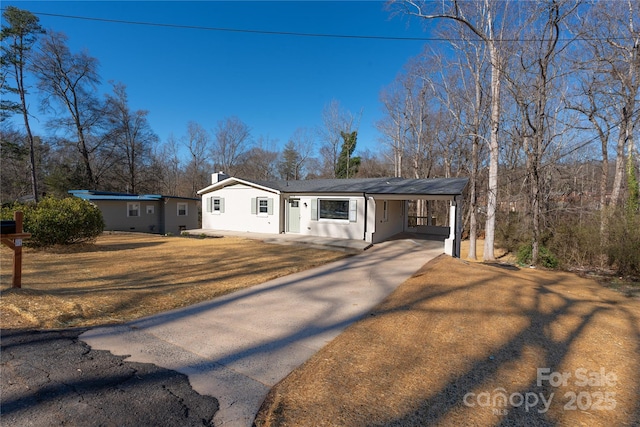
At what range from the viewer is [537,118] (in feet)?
38.4

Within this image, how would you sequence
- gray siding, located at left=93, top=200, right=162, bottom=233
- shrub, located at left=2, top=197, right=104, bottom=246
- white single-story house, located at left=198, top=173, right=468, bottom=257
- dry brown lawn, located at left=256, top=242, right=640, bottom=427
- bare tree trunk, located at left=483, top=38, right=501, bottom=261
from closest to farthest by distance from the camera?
dry brown lawn, located at left=256, top=242, right=640, bottom=427 → shrub, located at left=2, top=197, right=104, bottom=246 → white single-story house, located at left=198, top=173, right=468, bottom=257 → bare tree trunk, located at left=483, top=38, right=501, bottom=261 → gray siding, located at left=93, top=200, right=162, bottom=233

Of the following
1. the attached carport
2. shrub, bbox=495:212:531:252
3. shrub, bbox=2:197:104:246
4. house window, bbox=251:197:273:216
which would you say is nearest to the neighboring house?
shrub, bbox=2:197:104:246

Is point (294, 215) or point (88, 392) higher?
point (294, 215)

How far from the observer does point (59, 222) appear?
10977 millimetres

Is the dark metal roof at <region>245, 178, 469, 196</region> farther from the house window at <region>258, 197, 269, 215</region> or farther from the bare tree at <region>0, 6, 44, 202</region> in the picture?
the bare tree at <region>0, 6, 44, 202</region>

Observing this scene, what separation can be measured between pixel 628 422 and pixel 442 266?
229 inches

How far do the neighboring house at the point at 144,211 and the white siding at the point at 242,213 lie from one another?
6018 millimetres

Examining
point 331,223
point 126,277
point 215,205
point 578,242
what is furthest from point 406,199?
point 215,205

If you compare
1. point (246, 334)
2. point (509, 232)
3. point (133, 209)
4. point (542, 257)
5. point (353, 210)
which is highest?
point (353, 210)

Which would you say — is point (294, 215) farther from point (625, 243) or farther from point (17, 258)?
point (625, 243)

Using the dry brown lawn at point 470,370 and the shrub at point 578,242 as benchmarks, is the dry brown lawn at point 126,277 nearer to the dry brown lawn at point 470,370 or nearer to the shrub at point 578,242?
the dry brown lawn at point 470,370

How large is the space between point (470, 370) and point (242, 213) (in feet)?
50.4

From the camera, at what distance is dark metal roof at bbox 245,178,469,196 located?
39.8ft

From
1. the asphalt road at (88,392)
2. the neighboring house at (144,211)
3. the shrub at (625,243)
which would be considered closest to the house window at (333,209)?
the shrub at (625,243)
